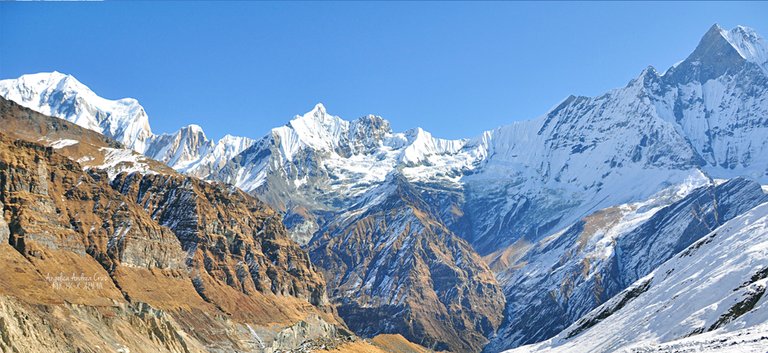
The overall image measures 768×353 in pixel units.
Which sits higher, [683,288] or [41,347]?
[41,347]

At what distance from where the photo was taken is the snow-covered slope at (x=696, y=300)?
121 meters

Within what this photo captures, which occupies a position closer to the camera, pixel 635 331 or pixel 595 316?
pixel 635 331

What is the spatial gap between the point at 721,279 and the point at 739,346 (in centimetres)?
4691

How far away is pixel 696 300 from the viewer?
14112 cm

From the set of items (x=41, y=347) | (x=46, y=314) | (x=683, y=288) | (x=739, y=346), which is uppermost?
(x=46, y=314)

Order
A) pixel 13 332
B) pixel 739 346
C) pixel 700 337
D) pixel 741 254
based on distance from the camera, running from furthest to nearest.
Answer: pixel 13 332, pixel 741 254, pixel 700 337, pixel 739 346

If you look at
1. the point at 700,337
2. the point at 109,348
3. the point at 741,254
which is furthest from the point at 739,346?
the point at 109,348

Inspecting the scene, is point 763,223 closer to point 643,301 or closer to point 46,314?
point 643,301

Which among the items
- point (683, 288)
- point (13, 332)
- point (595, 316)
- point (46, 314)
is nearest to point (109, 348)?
point (46, 314)

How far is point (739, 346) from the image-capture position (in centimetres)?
9800

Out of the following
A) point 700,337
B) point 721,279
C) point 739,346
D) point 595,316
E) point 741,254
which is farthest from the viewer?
point 595,316

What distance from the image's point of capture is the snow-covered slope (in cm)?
12140

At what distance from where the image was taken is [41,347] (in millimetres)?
172625

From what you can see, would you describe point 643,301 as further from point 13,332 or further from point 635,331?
point 13,332
